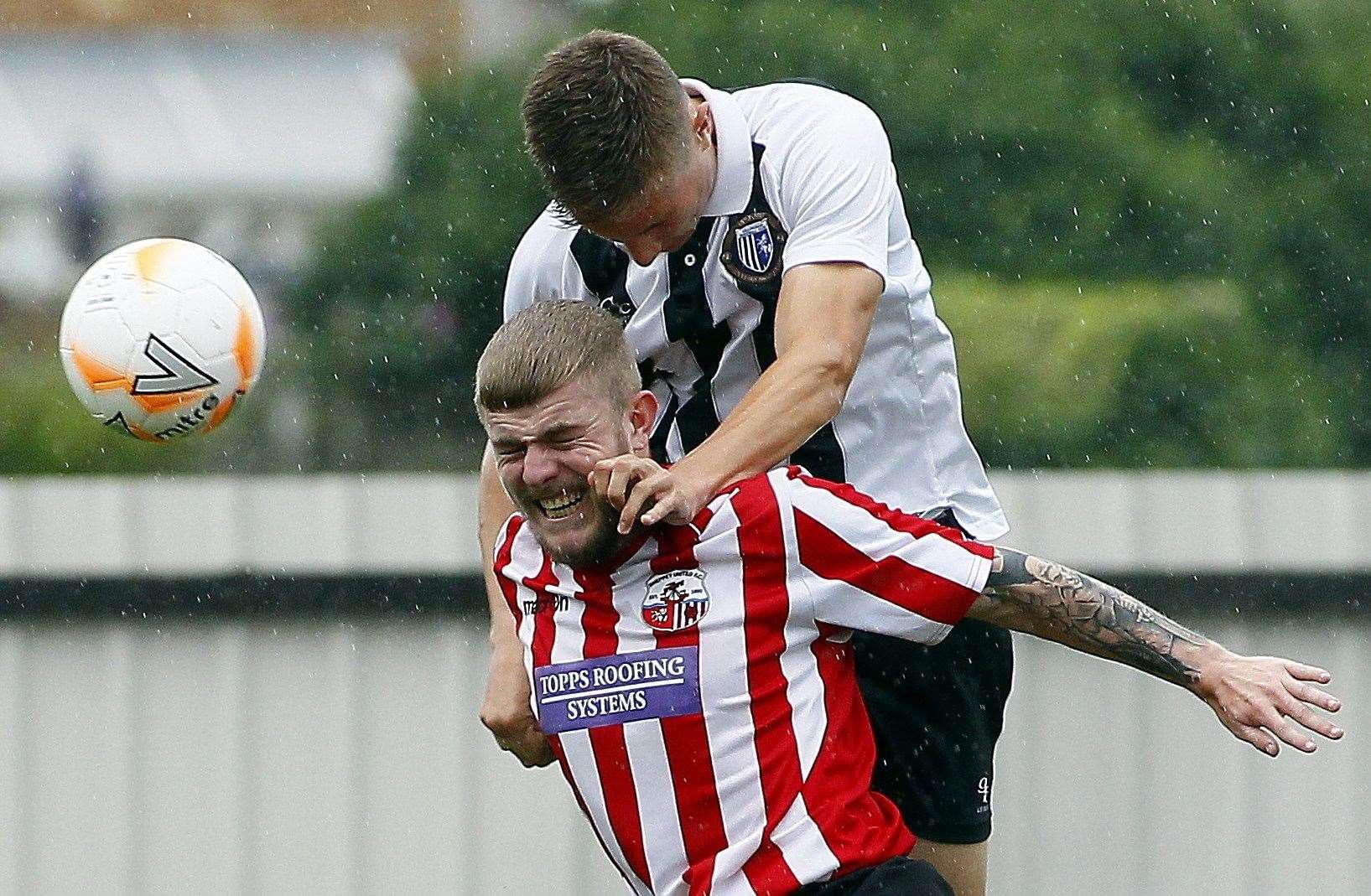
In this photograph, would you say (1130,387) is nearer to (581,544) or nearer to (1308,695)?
(1308,695)

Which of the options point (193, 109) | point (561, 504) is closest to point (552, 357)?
point (561, 504)

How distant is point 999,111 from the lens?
8.95 m

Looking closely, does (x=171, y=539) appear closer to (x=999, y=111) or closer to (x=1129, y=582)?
(x=1129, y=582)

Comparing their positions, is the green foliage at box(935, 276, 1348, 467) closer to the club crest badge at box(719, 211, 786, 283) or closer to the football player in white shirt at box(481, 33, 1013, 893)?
the football player in white shirt at box(481, 33, 1013, 893)

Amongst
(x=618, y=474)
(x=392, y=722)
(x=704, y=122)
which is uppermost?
(x=704, y=122)

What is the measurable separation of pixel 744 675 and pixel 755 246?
2.28 feet

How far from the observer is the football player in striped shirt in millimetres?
2791

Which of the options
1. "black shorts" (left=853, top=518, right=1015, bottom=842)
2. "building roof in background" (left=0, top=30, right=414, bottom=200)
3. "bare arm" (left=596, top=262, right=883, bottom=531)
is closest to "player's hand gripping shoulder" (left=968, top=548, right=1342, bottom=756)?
"bare arm" (left=596, top=262, right=883, bottom=531)

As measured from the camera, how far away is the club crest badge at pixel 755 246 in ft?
10.2

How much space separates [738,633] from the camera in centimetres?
286

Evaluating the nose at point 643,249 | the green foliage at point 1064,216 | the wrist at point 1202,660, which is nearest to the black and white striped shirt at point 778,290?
the nose at point 643,249

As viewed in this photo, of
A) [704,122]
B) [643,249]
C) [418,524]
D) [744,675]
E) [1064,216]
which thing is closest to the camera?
[744,675]

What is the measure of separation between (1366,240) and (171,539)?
5848 millimetres

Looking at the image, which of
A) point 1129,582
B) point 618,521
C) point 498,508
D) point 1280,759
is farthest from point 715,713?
point 1280,759
